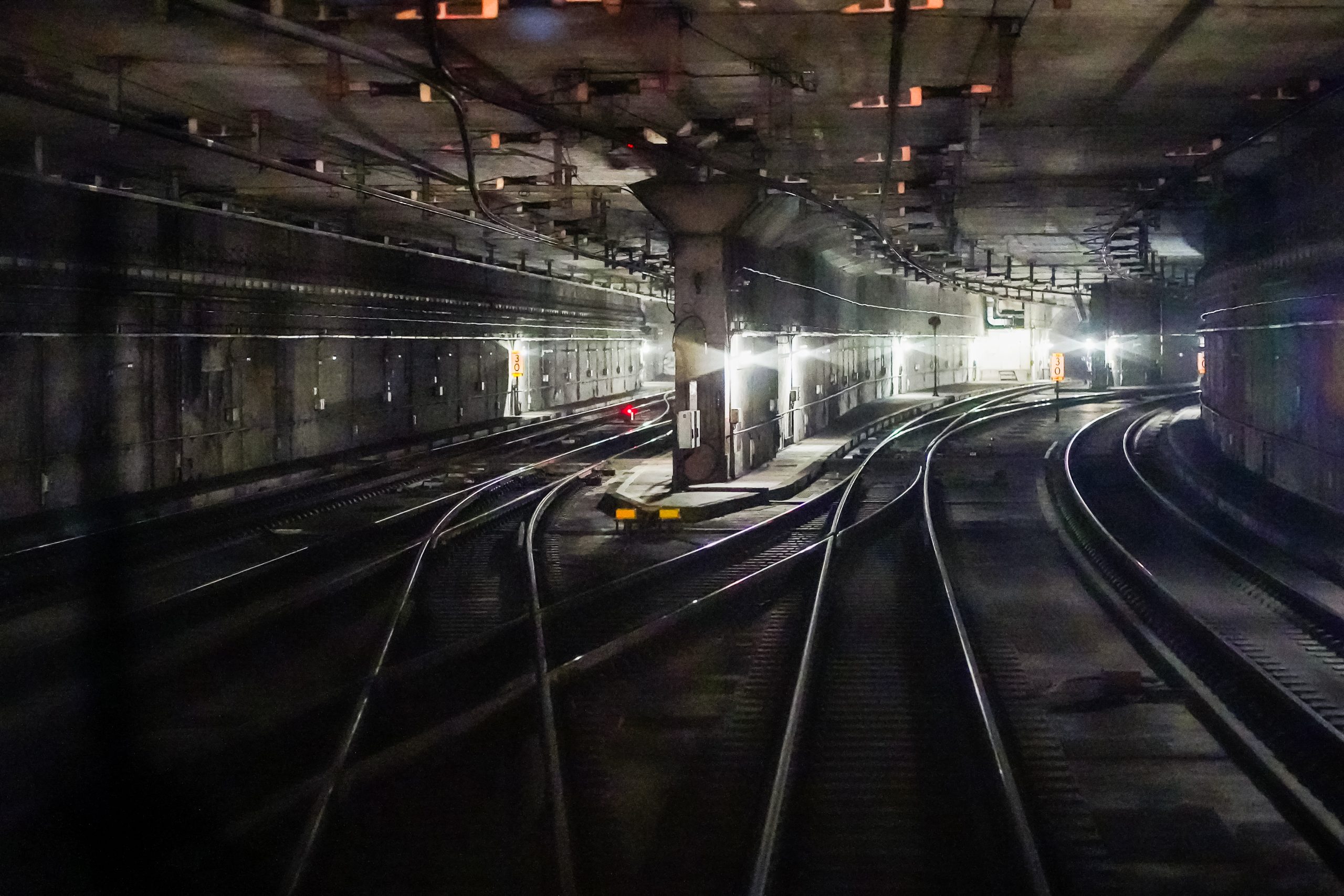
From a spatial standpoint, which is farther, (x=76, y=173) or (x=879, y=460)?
(x=879, y=460)

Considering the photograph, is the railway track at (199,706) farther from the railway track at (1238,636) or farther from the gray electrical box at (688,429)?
the gray electrical box at (688,429)

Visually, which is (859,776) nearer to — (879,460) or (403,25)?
(403,25)

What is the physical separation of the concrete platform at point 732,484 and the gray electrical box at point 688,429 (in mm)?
628

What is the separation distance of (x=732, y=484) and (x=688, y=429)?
112 cm

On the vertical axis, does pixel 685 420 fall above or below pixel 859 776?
above

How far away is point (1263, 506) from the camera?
17.9m

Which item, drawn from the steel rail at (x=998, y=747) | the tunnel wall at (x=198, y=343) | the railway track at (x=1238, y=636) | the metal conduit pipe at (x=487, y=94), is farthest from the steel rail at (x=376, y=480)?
the railway track at (x=1238, y=636)

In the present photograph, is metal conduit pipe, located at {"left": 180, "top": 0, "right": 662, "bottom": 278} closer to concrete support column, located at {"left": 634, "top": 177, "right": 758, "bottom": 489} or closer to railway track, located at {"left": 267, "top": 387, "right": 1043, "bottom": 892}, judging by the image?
railway track, located at {"left": 267, "top": 387, "right": 1043, "bottom": 892}

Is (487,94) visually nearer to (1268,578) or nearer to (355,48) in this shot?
(355,48)

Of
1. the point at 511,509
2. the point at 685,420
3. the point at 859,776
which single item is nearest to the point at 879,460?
the point at 685,420

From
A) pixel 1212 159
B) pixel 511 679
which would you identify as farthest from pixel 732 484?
pixel 511 679

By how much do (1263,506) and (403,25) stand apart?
13181mm

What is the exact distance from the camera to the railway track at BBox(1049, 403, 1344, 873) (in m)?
7.22

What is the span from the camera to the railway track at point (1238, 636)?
7223mm
